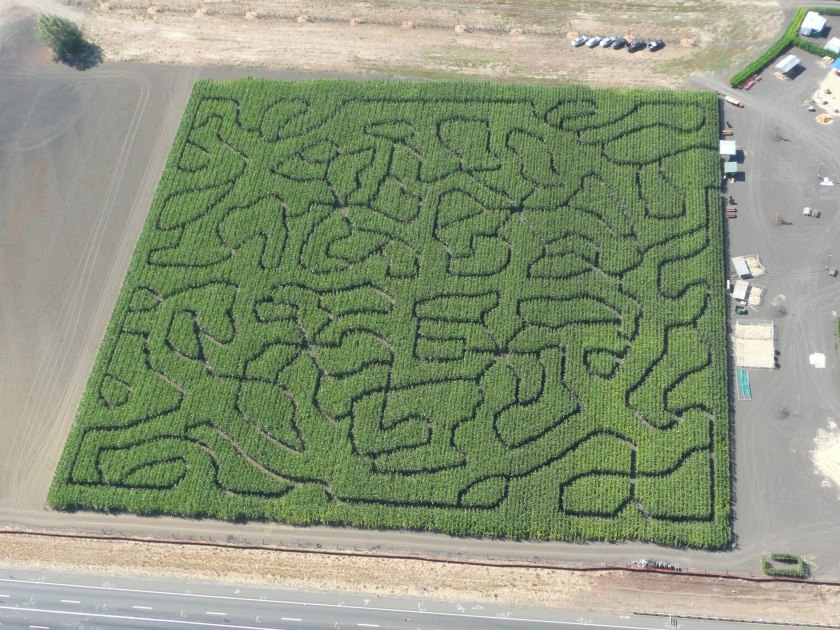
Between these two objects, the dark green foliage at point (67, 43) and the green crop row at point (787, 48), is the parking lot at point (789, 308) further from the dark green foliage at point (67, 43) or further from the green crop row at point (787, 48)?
the dark green foliage at point (67, 43)

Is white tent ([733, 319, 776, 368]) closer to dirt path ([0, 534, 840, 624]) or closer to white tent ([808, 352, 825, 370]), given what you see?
white tent ([808, 352, 825, 370])

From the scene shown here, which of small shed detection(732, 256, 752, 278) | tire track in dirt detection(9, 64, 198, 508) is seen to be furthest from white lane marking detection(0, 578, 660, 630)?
small shed detection(732, 256, 752, 278)

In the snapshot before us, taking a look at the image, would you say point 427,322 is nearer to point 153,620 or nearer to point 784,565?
point 153,620

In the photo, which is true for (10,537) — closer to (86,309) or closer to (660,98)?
(86,309)

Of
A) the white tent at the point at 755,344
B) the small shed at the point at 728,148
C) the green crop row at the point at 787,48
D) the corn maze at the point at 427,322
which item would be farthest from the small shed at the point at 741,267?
the green crop row at the point at 787,48

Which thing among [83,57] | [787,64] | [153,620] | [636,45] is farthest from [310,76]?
[153,620]

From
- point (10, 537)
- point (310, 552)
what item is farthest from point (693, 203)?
point (10, 537)
